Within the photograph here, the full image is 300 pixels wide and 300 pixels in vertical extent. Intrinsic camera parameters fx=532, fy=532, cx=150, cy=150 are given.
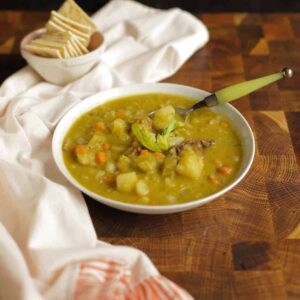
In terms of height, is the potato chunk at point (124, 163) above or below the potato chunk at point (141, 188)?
above

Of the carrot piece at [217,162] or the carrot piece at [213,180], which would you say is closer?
the carrot piece at [213,180]

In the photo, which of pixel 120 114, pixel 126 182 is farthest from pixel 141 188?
pixel 120 114

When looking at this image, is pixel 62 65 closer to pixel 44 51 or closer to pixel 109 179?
pixel 44 51

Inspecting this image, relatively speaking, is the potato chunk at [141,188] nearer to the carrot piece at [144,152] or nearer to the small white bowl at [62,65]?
the carrot piece at [144,152]

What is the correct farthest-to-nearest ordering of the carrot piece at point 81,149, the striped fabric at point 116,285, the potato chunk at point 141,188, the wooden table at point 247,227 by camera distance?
1. the carrot piece at point 81,149
2. the potato chunk at point 141,188
3. the wooden table at point 247,227
4. the striped fabric at point 116,285

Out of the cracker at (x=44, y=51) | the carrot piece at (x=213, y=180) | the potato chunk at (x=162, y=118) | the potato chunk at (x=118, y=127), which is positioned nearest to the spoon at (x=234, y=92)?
the potato chunk at (x=162, y=118)

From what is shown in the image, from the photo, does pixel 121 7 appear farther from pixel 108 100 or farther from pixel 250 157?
pixel 250 157

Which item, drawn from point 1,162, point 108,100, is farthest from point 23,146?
point 108,100

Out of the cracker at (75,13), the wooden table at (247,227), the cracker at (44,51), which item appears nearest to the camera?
the wooden table at (247,227)
